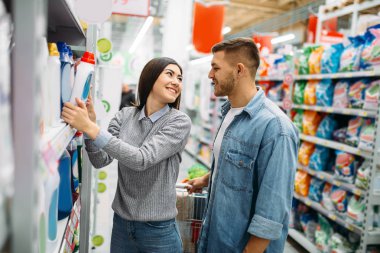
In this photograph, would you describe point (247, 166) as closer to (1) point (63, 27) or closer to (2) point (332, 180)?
(1) point (63, 27)

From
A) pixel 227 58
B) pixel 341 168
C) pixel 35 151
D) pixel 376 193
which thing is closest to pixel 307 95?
pixel 341 168

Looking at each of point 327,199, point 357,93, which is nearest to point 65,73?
point 357,93

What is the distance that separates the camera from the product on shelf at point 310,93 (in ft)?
13.3

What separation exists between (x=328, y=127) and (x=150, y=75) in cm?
265

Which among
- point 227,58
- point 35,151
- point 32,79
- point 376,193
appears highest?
point 227,58

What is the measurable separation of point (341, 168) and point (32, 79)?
3562 millimetres

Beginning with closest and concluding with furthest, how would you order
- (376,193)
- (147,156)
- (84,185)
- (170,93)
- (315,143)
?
(147,156)
(170,93)
(84,185)
(376,193)
(315,143)

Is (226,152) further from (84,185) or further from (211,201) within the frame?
(84,185)

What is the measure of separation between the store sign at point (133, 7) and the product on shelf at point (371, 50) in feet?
7.03

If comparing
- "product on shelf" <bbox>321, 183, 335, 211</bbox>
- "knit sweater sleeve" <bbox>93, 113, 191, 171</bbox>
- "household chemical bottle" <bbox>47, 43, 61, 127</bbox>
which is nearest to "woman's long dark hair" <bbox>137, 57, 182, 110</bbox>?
"knit sweater sleeve" <bbox>93, 113, 191, 171</bbox>

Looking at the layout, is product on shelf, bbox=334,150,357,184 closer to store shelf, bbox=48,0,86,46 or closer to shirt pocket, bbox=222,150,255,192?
shirt pocket, bbox=222,150,255,192

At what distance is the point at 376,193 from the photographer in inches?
124

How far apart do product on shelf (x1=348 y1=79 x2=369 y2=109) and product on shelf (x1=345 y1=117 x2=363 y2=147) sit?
0.16 meters

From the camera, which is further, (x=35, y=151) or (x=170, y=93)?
(x=170, y=93)
